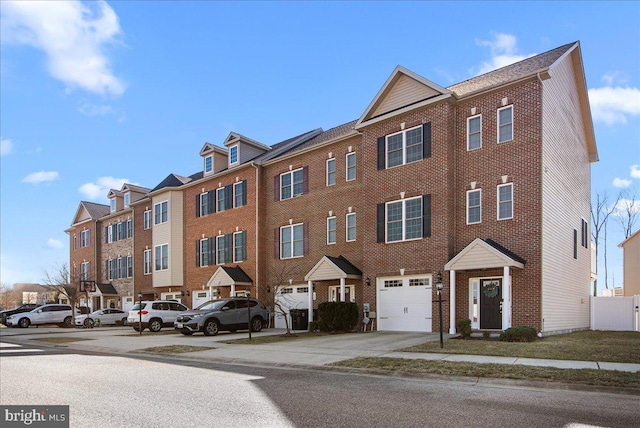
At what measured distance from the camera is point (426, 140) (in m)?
21.4

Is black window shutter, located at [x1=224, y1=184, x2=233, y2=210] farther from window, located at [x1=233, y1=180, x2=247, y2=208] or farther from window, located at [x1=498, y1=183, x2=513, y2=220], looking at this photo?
window, located at [x1=498, y1=183, x2=513, y2=220]

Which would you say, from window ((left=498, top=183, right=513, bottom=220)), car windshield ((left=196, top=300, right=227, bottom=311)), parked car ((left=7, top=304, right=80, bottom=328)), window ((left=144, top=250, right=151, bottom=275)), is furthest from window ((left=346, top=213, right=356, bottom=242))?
parked car ((left=7, top=304, right=80, bottom=328))

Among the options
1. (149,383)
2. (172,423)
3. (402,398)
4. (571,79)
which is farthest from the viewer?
(571,79)

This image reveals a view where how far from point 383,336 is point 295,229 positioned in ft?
32.9

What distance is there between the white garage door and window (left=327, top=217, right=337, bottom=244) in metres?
4.03

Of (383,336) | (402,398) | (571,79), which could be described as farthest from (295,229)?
(402,398)

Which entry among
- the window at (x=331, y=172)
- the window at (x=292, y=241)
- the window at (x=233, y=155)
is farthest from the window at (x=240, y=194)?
the window at (x=331, y=172)

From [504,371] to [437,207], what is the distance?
1083 cm

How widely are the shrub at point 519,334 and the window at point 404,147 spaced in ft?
27.1

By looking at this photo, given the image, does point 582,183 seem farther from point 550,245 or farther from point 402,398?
point 402,398

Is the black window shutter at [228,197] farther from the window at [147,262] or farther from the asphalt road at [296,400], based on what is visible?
the asphalt road at [296,400]

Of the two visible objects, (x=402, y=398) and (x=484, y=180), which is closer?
(x=402, y=398)

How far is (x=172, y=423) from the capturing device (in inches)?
272

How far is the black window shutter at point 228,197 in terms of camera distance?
32.2 metres
